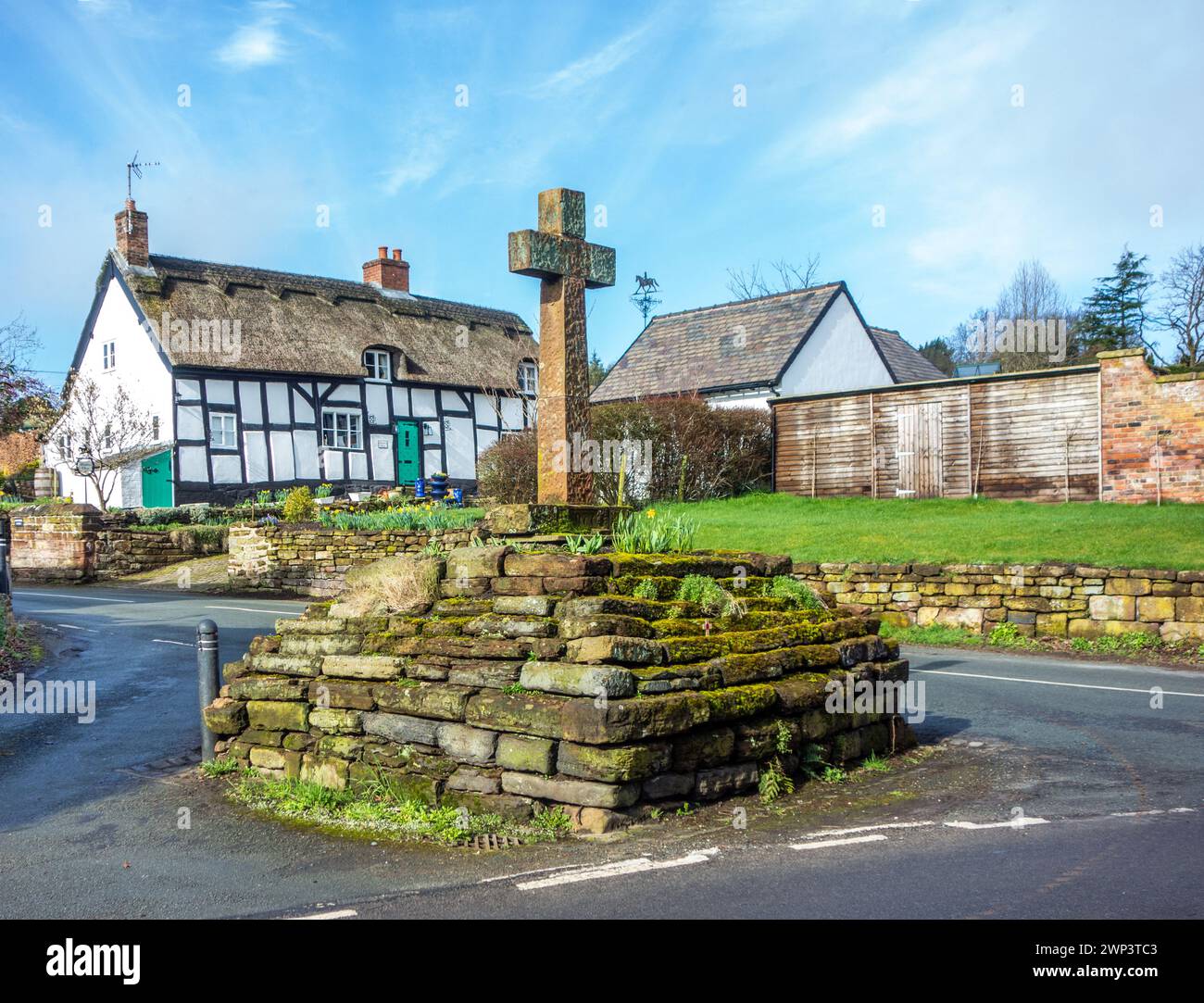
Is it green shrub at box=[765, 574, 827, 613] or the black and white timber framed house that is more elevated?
the black and white timber framed house

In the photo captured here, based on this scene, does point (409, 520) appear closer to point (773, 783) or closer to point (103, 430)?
point (773, 783)

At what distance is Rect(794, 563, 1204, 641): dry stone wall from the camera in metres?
12.5

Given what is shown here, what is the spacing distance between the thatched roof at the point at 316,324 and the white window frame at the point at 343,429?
1373 millimetres

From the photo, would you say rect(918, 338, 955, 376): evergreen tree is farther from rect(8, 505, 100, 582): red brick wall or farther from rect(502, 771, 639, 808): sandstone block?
rect(502, 771, 639, 808): sandstone block

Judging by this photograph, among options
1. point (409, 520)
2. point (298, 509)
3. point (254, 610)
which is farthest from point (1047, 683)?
point (298, 509)

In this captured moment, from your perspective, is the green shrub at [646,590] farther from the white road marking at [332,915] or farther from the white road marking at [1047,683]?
the white road marking at [1047,683]

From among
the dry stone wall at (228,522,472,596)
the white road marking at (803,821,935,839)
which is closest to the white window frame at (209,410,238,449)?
the dry stone wall at (228,522,472,596)

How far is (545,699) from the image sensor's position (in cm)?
552

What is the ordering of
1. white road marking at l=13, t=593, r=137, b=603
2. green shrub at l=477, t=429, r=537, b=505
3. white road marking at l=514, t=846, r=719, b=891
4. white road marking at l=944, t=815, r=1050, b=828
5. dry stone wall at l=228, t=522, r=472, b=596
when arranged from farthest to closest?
1. green shrub at l=477, t=429, r=537, b=505
2. dry stone wall at l=228, t=522, r=472, b=596
3. white road marking at l=13, t=593, r=137, b=603
4. white road marking at l=944, t=815, r=1050, b=828
5. white road marking at l=514, t=846, r=719, b=891

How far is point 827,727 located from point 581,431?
10.1 feet

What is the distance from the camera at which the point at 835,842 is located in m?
5.29

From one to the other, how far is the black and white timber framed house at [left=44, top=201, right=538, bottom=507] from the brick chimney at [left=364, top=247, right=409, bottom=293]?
90 cm

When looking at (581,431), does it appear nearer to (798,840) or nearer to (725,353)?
(798,840)
